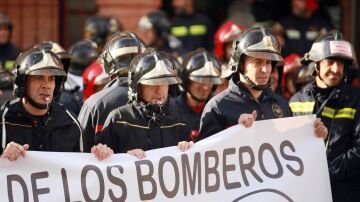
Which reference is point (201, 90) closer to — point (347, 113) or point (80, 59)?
point (347, 113)

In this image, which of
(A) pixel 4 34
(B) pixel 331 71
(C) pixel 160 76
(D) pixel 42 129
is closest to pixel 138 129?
(C) pixel 160 76

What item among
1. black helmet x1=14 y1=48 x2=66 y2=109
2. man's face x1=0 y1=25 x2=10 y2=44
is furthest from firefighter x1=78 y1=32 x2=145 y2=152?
man's face x1=0 y1=25 x2=10 y2=44

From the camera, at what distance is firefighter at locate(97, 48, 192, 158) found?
245 inches

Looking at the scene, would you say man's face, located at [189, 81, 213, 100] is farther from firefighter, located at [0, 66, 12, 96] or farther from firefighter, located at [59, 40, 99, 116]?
firefighter, located at [0, 66, 12, 96]

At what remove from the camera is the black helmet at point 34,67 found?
239 inches

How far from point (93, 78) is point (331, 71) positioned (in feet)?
7.08

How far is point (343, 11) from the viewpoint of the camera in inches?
510

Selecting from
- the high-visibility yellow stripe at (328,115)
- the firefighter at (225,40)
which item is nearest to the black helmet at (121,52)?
the high-visibility yellow stripe at (328,115)

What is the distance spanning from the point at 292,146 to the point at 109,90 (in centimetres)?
134

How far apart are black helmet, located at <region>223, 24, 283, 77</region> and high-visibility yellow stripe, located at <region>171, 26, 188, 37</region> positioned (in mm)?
4405

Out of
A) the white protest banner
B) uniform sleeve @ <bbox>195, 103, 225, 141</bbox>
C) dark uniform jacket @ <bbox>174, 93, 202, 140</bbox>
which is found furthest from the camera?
dark uniform jacket @ <bbox>174, 93, 202, 140</bbox>

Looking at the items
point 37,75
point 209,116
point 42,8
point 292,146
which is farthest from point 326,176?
point 42,8

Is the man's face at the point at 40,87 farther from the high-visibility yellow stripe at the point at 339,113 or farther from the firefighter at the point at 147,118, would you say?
the high-visibility yellow stripe at the point at 339,113

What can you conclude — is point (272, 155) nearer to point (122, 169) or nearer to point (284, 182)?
point (284, 182)
